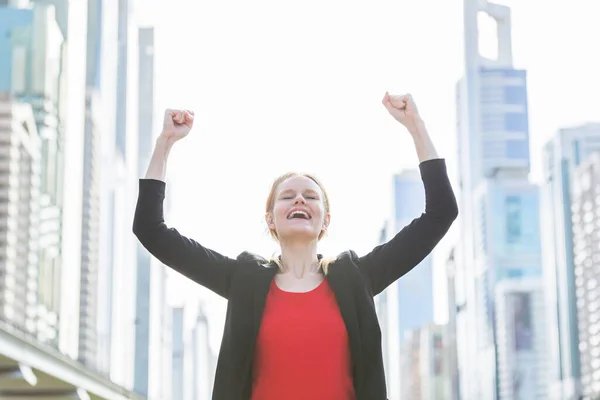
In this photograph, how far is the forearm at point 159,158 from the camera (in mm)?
4102

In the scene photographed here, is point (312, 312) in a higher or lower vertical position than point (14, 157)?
lower

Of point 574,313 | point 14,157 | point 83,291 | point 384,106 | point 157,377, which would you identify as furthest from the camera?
point 157,377

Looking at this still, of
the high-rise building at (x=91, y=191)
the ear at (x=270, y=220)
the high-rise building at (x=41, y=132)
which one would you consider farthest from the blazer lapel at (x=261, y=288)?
the high-rise building at (x=91, y=191)

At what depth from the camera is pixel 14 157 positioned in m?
116

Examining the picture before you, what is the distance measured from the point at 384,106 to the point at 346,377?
97cm

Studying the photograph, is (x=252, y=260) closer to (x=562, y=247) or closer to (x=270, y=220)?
(x=270, y=220)

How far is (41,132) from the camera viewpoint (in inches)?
5468

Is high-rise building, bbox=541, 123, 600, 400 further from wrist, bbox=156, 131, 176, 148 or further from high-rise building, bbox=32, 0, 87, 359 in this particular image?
wrist, bbox=156, 131, 176, 148

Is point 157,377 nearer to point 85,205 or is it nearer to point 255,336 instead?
point 85,205

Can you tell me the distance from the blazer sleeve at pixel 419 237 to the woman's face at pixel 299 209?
19cm

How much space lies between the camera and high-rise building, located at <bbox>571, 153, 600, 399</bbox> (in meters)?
158

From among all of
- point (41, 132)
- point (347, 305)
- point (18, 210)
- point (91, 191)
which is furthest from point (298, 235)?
point (91, 191)

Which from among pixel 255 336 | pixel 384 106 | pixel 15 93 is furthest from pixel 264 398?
pixel 15 93

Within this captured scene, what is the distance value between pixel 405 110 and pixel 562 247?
586 ft
